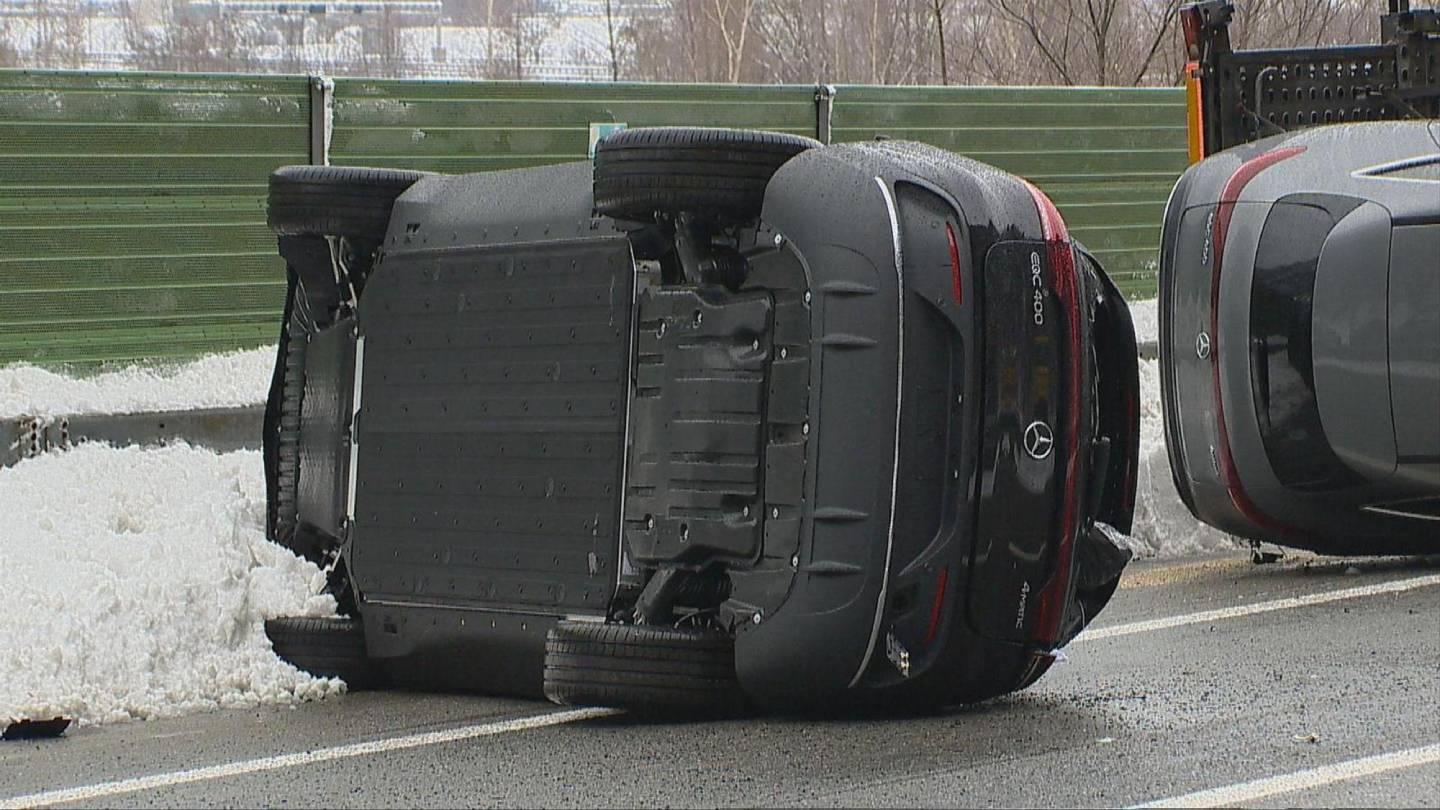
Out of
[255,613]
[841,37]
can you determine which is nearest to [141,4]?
[841,37]

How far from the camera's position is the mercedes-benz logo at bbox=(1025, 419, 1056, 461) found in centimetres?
539

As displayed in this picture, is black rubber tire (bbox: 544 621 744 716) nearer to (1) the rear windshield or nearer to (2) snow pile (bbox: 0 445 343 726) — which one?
(2) snow pile (bbox: 0 445 343 726)

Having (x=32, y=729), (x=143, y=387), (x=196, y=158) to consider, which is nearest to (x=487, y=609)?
(x=32, y=729)

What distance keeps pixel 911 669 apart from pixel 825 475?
1.82 feet

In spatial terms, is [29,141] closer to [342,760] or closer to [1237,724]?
[342,760]

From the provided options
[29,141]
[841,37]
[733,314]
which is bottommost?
[733,314]

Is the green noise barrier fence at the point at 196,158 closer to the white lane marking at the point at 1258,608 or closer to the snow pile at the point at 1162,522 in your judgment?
the snow pile at the point at 1162,522

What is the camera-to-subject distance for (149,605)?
6.16m

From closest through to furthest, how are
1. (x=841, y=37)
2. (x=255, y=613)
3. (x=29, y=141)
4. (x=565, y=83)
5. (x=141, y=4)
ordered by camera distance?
(x=255, y=613), (x=29, y=141), (x=565, y=83), (x=841, y=37), (x=141, y=4)

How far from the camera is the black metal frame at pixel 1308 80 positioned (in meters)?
9.84

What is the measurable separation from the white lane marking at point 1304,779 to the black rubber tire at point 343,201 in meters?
3.06

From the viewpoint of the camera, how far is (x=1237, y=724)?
17.8 feet

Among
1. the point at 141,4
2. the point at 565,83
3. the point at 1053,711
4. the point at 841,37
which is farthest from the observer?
the point at 141,4

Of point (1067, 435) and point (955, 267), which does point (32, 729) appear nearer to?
point (955, 267)
